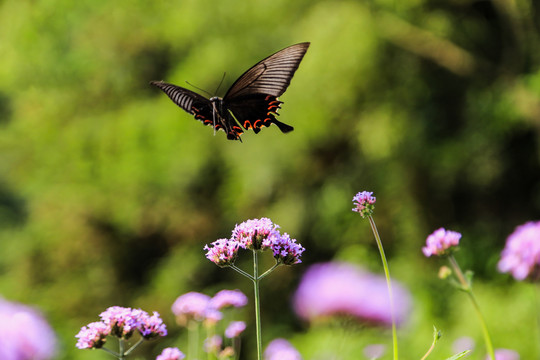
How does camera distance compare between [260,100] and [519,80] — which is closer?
[260,100]

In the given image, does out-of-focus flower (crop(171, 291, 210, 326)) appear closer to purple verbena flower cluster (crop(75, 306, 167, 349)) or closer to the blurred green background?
purple verbena flower cluster (crop(75, 306, 167, 349))

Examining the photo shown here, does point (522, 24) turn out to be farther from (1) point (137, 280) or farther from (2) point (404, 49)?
(1) point (137, 280)

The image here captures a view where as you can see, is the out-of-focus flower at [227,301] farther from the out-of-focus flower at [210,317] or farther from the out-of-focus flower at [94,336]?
the out-of-focus flower at [94,336]

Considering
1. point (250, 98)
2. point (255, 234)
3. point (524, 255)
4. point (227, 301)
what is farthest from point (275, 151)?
point (255, 234)

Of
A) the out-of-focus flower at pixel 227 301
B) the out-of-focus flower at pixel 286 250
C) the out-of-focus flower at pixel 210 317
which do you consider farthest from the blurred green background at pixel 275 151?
the out-of-focus flower at pixel 286 250

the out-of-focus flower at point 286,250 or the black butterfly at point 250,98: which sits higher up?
the black butterfly at point 250,98

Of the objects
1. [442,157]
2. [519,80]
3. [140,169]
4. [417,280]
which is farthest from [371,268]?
[140,169]
